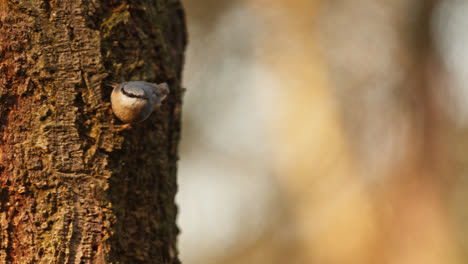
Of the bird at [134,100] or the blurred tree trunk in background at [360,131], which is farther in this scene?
the blurred tree trunk in background at [360,131]

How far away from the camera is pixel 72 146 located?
1.23 metres

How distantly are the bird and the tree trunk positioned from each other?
4cm

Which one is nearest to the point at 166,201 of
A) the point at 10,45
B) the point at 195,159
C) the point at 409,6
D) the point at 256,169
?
the point at 10,45

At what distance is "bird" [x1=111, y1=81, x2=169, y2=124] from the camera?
1217 millimetres

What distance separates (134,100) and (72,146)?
195 millimetres

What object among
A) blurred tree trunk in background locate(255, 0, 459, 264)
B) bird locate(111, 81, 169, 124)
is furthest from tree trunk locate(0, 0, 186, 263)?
blurred tree trunk in background locate(255, 0, 459, 264)

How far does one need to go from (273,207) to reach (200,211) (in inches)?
48.3

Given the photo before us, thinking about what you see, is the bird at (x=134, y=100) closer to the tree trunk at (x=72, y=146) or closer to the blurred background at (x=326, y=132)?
the tree trunk at (x=72, y=146)

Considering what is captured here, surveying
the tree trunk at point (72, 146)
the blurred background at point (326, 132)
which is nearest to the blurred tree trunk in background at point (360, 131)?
the blurred background at point (326, 132)

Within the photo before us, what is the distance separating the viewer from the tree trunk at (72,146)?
1.19 metres

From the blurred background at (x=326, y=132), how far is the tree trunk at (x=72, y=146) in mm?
4473

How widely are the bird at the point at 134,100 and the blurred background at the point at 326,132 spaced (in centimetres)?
448

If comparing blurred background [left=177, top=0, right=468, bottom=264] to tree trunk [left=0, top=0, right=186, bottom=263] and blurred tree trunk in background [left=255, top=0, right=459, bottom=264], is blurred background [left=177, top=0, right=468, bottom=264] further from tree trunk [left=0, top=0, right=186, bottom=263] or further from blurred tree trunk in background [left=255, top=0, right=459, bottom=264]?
tree trunk [left=0, top=0, right=186, bottom=263]

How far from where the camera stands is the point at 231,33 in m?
7.66
